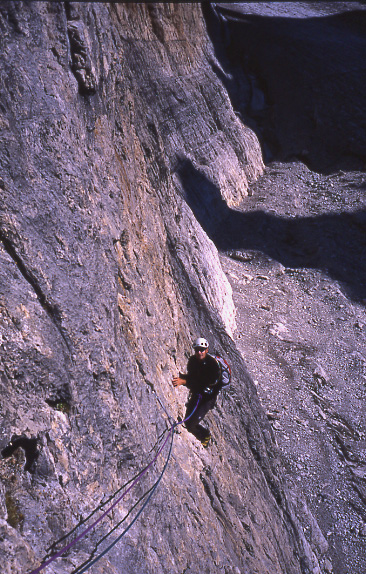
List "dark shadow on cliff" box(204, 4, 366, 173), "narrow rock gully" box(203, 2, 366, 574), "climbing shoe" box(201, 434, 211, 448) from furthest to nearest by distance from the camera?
"dark shadow on cliff" box(204, 4, 366, 173)
"narrow rock gully" box(203, 2, 366, 574)
"climbing shoe" box(201, 434, 211, 448)

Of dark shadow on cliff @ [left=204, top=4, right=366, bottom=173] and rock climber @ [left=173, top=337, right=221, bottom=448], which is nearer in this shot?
rock climber @ [left=173, top=337, right=221, bottom=448]

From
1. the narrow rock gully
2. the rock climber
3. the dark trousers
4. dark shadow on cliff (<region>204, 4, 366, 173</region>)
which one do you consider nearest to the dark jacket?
the rock climber

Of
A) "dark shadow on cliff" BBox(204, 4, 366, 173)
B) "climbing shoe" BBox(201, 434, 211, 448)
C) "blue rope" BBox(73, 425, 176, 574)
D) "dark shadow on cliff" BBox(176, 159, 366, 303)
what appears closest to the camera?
"blue rope" BBox(73, 425, 176, 574)

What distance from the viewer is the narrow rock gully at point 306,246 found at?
8.53m

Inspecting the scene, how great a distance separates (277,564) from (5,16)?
6.09 m

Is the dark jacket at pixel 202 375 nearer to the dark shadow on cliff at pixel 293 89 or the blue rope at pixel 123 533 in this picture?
the blue rope at pixel 123 533

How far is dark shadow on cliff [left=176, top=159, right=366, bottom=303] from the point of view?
519 inches

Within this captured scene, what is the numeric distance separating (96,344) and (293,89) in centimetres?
2126

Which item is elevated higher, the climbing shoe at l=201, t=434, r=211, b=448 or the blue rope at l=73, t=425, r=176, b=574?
the blue rope at l=73, t=425, r=176, b=574

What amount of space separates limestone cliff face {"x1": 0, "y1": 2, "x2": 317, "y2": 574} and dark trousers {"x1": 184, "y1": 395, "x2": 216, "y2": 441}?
15 centimetres

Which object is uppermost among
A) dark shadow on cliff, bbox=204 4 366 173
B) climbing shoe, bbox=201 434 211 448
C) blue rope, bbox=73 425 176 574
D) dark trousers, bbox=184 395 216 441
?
dark shadow on cliff, bbox=204 4 366 173

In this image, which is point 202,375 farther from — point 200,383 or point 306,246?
point 306,246

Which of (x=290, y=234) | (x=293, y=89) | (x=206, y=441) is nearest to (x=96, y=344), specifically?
(x=206, y=441)

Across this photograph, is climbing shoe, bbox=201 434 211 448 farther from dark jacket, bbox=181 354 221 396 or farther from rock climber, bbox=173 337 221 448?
dark jacket, bbox=181 354 221 396
